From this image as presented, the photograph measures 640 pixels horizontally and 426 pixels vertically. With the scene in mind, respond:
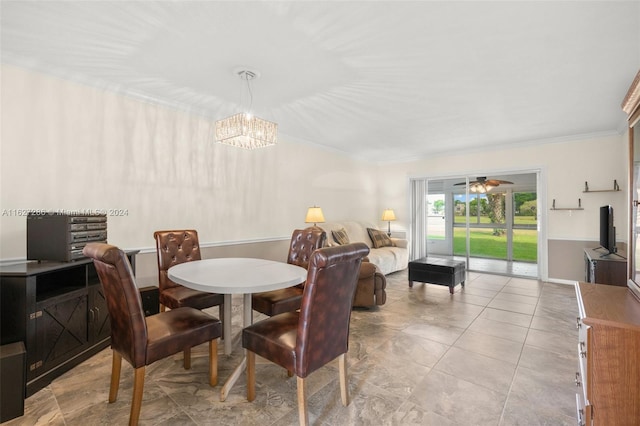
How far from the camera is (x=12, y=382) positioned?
1.71 metres

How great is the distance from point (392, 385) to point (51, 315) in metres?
2.55

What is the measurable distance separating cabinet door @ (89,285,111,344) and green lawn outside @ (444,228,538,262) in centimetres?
655

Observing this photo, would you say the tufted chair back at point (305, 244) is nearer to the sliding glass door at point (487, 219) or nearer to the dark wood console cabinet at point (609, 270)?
the dark wood console cabinet at point (609, 270)

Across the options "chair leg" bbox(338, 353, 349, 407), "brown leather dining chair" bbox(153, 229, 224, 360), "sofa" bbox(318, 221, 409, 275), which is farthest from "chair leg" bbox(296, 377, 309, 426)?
"sofa" bbox(318, 221, 409, 275)

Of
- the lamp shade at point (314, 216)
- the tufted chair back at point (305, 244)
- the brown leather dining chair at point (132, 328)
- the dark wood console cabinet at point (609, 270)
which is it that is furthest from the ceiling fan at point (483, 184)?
the brown leather dining chair at point (132, 328)

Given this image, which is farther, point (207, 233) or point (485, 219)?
point (485, 219)

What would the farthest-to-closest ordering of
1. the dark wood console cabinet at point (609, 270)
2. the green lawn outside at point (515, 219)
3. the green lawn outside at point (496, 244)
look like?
the green lawn outside at point (496, 244), the green lawn outside at point (515, 219), the dark wood console cabinet at point (609, 270)

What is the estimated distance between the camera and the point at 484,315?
11.3ft

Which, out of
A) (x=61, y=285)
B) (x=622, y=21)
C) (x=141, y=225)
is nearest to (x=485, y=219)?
(x=622, y=21)

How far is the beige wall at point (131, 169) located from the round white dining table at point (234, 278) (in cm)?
131

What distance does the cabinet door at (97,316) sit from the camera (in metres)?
2.46

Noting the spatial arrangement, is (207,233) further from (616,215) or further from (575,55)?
(616,215)

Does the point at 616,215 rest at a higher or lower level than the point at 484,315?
higher

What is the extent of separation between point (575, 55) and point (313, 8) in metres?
2.26
